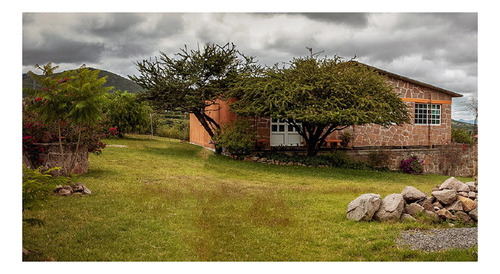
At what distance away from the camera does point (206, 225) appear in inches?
218

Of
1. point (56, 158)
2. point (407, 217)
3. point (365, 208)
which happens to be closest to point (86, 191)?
point (56, 158)

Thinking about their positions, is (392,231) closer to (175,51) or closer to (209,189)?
(209,189)

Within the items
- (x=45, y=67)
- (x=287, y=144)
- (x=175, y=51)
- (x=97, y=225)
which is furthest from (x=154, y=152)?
(x=97, y=225)

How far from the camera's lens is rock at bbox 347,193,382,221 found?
5.81 meters

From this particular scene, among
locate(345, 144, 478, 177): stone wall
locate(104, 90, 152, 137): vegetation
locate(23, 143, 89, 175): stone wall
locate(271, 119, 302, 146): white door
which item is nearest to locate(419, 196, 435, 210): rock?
locate(23, 143, 89, 175): stone wall

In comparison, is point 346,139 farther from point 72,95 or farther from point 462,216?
point 72,95

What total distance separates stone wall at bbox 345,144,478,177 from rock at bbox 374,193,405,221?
35.8 ft

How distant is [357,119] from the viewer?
1202cm

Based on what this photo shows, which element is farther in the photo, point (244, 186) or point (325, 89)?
point (325, 89)

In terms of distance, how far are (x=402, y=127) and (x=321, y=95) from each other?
6.57 meters

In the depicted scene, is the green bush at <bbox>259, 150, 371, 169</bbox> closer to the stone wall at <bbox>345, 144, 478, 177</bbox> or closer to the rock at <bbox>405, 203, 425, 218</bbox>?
the stone wall at <bbox>345, 144, 478, 177</bbox>

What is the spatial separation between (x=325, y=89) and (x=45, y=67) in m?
8.88

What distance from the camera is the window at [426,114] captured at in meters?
18.4

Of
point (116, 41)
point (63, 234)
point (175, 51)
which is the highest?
point (175, 51)
